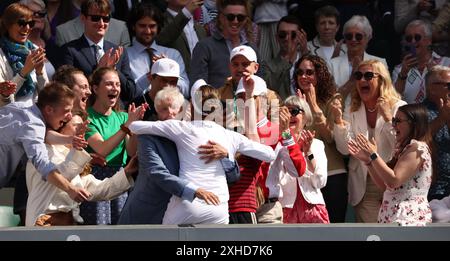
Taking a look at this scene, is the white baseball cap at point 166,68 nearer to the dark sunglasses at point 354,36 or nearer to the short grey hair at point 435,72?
the dark sunglasses at point 354,36

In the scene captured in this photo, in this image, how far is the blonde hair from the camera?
1041 centimetres

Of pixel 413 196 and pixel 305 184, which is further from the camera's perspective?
pixel 305 184

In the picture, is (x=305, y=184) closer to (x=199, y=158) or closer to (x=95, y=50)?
(x=199, y=158)

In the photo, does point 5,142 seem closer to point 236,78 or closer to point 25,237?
point 25,237

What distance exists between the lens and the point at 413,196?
30.5 feet

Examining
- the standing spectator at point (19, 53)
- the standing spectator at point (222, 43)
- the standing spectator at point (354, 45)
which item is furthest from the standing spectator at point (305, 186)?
the standing spectator at point (19, 53)

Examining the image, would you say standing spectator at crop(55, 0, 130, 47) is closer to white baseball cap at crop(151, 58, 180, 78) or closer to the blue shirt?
white baseball cap at crop(151, 58, 180, 78)

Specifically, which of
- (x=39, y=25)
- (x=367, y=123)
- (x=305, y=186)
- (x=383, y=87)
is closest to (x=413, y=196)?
(x=305, y=186)

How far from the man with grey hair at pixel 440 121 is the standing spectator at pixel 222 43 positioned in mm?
1523

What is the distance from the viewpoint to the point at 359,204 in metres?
10.3

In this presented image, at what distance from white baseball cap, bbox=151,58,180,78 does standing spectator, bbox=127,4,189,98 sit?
0.60 meters

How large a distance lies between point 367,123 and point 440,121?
2.10 ft

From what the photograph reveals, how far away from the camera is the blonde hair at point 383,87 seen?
34.2 feet
